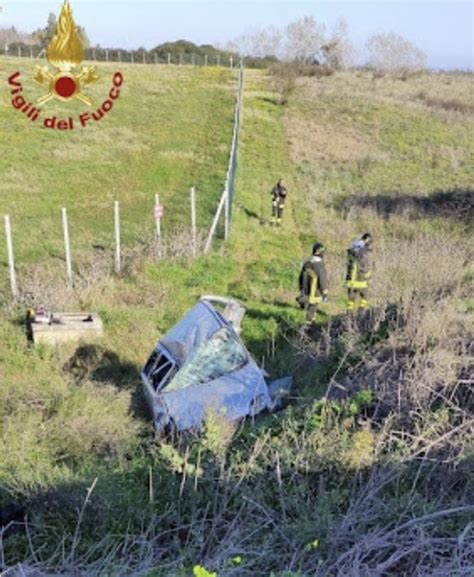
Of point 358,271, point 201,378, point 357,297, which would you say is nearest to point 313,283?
point 358,271

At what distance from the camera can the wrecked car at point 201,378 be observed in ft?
22.7

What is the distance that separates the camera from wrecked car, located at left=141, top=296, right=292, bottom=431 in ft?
22.7

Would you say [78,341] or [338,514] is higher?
[338,514]

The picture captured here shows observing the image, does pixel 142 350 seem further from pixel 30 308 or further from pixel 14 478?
pixel 14 478

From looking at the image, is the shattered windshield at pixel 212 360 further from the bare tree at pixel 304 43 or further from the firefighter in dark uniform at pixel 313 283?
the bare tree at pixel 304 43

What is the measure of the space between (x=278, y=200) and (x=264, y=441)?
484 inches

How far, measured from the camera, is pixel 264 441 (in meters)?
5.41

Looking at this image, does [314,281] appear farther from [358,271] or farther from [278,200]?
[278,200]

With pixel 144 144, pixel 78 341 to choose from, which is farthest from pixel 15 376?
pixel 144 144

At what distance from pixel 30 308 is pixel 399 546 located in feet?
23.5

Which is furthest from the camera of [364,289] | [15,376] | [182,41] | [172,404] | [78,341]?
[182,41]

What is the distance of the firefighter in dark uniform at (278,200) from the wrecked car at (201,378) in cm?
967

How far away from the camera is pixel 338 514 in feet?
15.8

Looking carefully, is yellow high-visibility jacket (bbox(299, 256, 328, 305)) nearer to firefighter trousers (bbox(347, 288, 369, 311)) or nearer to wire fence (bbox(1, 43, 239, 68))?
Result: firefighter trousers (bbox(347, 288, 369, 311))
